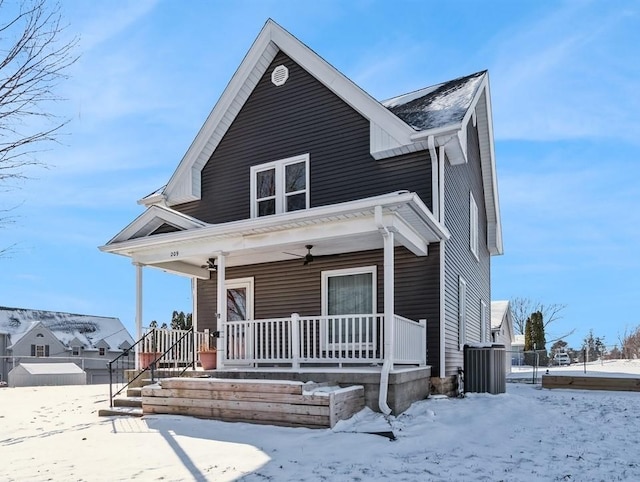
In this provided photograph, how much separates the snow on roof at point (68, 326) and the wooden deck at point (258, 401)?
31.7 metres

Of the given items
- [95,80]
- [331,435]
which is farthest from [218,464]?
[95,80]

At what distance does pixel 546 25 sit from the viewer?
1199cm

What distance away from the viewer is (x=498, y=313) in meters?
28.5

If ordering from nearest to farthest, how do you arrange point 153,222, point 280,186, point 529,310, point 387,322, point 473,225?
point 387,322, point 153,222, point 280,186, point 473,225, point 529,310

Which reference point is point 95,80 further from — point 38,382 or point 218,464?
point 38,382

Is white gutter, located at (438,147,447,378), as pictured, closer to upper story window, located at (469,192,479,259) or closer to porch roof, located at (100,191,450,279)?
porch roof, located at (100,191,450,279)

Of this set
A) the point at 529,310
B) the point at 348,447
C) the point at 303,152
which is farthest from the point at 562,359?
the point at 348,447

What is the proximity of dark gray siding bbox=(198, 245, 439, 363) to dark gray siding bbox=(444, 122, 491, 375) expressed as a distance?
0.57 metres

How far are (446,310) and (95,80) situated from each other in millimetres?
7347

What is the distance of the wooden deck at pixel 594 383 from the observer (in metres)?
13.5

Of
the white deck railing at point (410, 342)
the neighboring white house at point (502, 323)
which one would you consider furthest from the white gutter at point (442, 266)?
the neighboring white house at point (502, 323)

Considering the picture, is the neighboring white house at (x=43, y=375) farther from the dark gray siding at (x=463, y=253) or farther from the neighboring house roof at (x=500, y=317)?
the neighboring house roof at (x=500, y=317)

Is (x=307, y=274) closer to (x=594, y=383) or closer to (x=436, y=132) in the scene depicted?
(x=436, y=132)

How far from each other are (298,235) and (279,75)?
4.92 m
